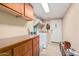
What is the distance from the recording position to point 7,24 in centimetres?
248

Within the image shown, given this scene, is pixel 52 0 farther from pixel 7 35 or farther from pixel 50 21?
pixel 50 21

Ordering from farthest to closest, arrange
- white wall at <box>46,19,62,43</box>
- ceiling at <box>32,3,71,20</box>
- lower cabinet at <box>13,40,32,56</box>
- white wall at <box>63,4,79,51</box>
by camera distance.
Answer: white wall at <box>46,19,62,43</box>, ceiling at <box>32,3,71,20</box>, white wall at <box>63,4,79,51</box>, lower cabinet at <box>13,40,32,56</box>

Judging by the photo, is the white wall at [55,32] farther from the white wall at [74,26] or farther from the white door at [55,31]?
the white wall at [74,26]

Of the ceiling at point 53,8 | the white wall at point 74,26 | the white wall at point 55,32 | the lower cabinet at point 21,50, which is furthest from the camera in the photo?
the white wall at point 55,32

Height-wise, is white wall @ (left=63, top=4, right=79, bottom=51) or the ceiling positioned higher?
the ceiling

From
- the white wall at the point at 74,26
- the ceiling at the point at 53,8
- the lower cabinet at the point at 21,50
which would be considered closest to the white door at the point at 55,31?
the ceiling at the point at 53,8

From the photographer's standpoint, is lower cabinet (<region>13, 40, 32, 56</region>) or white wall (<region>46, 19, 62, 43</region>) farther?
white wall (<region>46, 19, 62, 43</region>)

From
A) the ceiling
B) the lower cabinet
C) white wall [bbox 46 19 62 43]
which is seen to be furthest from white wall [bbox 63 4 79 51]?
white wall [bbox 46 19 62 43]

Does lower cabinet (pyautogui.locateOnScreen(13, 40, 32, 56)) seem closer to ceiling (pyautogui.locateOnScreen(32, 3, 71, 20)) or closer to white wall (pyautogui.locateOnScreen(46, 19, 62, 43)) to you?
ceiling (pyautogui.locateOnScreen(32, 3, 71, 20))

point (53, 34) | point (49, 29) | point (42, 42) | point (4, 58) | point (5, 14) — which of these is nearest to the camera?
point (4, 58)

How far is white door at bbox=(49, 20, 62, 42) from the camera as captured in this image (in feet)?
23.6

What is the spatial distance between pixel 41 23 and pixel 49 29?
0.79 metres

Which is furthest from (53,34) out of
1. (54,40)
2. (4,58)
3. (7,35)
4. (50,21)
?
(4,58)

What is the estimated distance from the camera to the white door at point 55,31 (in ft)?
23.6
